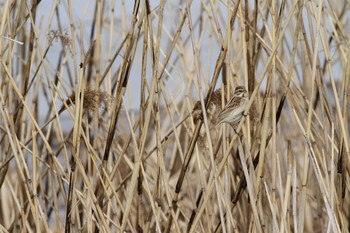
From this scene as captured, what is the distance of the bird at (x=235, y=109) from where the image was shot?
154cm

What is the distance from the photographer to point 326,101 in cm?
182

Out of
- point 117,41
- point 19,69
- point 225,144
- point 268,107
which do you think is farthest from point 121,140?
point 268,107

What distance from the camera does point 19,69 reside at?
2541 mm

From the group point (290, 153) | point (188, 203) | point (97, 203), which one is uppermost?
point (290, 153)

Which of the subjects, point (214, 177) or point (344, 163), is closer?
point (214, 177)

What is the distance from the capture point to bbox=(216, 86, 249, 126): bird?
1.54m

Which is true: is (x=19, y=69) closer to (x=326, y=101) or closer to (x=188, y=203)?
(x=188, y=203)

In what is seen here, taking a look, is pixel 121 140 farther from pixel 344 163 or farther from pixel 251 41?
pixel 344 163

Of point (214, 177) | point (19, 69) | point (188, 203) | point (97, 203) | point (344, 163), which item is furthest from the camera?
point (188, 203)

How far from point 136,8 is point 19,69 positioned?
1059mm

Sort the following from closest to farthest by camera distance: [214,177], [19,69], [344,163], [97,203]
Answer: [214,177]
[97,203]
[344,163]
[19,69]

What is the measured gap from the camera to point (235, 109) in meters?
1.55

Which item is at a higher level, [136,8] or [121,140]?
[136,8]

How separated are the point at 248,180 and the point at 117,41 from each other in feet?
5.75
